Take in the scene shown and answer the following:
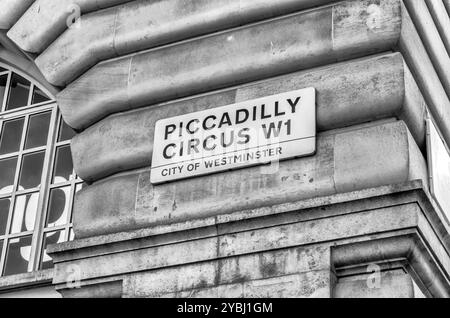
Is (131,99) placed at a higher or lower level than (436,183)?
higher

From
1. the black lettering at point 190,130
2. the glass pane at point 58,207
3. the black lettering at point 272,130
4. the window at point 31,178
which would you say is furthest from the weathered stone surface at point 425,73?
the glass pane at point 58,207

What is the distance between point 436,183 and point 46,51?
544 cm

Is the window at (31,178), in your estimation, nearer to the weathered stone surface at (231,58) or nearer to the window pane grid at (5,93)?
the window pane grid at (5,93)

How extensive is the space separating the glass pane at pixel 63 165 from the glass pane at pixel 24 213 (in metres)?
0.40

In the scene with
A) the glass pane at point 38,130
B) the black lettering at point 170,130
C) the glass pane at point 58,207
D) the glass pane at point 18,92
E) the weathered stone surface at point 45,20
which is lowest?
the black lettering at point 170,130

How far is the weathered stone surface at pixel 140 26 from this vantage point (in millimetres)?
12594

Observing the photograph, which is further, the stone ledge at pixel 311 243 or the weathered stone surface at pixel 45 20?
the weathered stone surface at pixel 45 20

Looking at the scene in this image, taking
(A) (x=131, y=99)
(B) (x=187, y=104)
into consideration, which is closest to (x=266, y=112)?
(B) (x=187, y=104)

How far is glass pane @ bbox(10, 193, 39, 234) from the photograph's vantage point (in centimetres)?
1496

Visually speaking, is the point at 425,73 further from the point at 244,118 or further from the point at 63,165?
the point at 63,165

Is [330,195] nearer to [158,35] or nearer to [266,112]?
[266,112]

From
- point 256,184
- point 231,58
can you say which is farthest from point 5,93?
point 256,184

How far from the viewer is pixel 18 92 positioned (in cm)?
1644

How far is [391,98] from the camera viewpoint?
1130cm
